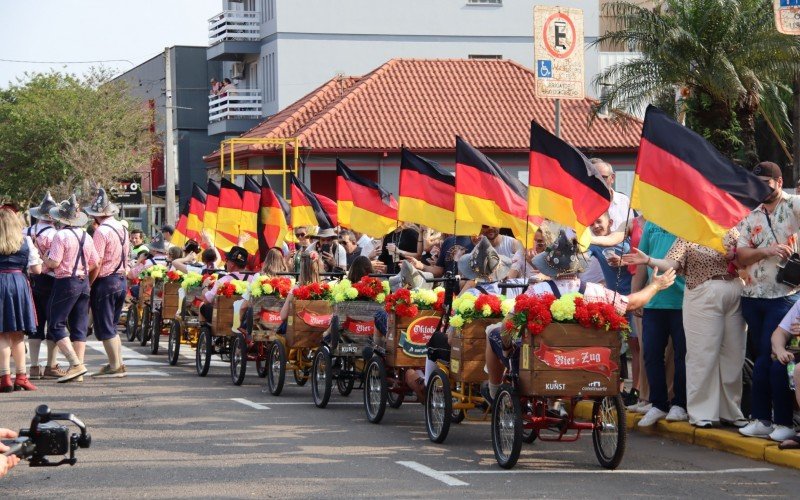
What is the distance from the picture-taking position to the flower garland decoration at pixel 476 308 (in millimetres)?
11594

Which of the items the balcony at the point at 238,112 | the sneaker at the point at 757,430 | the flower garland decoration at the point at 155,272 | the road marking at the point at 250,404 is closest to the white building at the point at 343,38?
the balcony at the point at 238,112

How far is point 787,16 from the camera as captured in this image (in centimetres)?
1127

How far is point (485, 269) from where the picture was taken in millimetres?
12328

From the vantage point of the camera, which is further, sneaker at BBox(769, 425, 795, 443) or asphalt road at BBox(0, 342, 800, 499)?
sneaker at BBox(769, 425, 795, 443)

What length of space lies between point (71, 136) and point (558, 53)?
1990 inches

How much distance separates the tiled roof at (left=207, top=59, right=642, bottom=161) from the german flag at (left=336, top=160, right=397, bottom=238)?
2664cm

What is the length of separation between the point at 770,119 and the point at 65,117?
36.3m

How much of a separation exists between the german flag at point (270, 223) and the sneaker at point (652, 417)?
9347 mm

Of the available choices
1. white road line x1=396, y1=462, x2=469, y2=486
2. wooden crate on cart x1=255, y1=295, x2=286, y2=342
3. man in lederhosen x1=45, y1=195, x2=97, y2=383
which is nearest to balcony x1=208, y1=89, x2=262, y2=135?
man in lederhosen x1=45, y1=195, x2=97, y2=383

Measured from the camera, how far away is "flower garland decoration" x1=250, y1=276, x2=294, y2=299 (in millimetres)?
16328

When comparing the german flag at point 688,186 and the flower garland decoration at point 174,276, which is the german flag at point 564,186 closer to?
the german flag at point 688,186

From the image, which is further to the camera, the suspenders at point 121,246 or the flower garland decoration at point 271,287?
the suspenders at point 121,246

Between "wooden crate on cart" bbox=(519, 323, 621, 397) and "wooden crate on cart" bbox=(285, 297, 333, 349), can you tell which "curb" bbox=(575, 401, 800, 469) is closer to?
"wooden crate on cart" bbox=(519, 323, 621, 397)

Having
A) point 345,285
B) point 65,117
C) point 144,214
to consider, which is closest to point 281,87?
point 65,117
